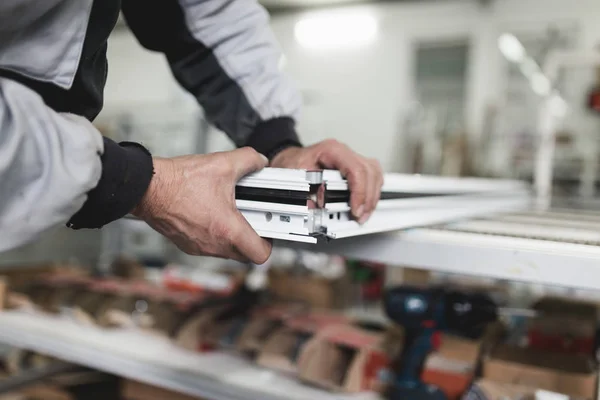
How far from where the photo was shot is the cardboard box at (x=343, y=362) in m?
1.08

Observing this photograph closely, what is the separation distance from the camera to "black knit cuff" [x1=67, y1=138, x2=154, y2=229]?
1.85 feet

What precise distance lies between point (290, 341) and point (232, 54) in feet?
2.17

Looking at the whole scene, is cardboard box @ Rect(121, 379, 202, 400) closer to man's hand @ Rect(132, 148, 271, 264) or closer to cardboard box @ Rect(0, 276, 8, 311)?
cardboard box @ Rect(0, 276, 8, 311)

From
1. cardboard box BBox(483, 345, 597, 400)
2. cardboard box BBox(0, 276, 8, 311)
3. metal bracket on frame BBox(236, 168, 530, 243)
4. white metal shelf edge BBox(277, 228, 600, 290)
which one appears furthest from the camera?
cardboard box BBox(0, 276, 8, 311)

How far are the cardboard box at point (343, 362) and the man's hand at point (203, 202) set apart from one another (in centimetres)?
54

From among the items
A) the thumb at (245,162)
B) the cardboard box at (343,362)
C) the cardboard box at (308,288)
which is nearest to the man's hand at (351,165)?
the thumb at (245,162)

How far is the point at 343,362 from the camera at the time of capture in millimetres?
1187

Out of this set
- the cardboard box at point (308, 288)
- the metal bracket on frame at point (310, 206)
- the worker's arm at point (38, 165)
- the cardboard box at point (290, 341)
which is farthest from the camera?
the cardboard box at point (308, 288)

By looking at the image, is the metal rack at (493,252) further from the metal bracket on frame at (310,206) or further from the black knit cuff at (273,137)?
the black knit cuff at (273,137)

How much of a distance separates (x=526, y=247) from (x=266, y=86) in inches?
22.3

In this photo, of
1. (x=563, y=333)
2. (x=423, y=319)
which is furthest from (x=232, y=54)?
(x=563, y=333)

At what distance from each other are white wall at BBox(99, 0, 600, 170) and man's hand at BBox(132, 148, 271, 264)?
12.1 feet

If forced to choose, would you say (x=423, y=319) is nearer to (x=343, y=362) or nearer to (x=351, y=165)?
(x=343, y=362)

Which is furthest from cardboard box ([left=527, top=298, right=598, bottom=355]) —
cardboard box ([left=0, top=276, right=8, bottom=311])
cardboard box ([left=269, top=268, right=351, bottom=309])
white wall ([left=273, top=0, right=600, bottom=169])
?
white wall ([left=273, top=0, right=600, bottom=169])
